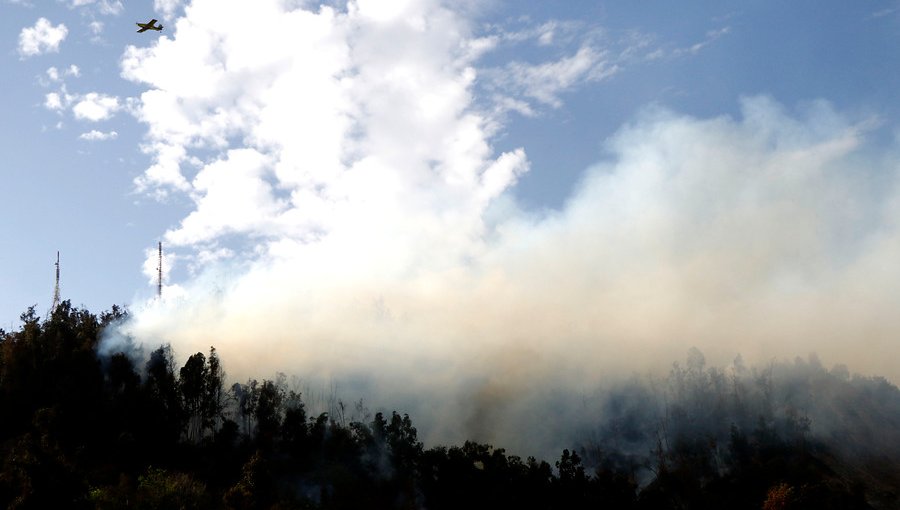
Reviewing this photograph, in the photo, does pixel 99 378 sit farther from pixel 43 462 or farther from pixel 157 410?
pixel 43 462

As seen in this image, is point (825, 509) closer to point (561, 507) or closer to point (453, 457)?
point (561, 507)

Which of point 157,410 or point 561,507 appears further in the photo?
point 157,410

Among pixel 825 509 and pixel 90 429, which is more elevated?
pixel 90 429

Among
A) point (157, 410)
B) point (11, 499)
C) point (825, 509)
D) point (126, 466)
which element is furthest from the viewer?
point (157, 410)

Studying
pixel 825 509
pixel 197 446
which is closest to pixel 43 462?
pixel 197 446

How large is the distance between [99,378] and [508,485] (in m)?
114

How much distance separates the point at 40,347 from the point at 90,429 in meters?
29.3

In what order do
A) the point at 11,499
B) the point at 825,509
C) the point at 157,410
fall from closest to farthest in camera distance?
the point at 11,499
the point at 825,509
the point at 157,410

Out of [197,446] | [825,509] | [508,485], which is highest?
[197,446]

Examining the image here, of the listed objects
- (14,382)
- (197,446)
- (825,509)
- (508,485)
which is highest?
(14,382)

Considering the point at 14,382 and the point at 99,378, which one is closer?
the point at 14,382

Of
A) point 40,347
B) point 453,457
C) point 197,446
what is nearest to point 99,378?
point 40,347

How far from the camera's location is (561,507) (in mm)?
172375

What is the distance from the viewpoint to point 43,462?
93.1 m
